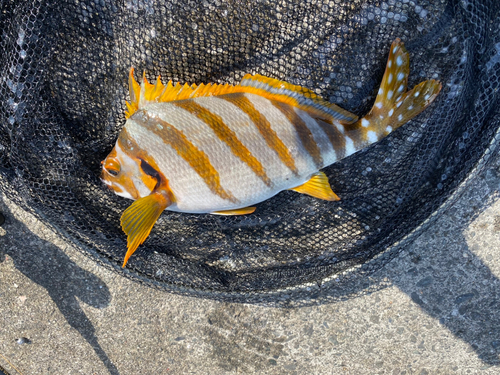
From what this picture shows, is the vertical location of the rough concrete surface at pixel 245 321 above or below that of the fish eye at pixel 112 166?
below

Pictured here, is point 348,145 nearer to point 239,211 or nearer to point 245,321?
point 239,211

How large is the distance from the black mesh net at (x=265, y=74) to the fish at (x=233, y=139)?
0.13 m

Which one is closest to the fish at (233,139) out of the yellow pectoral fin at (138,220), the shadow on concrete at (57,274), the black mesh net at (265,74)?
the yellow pectoral fin at (138,220)

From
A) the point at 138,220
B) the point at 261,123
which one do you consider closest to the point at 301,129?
the point at 261,123

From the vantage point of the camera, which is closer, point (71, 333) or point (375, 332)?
point (375, 332)

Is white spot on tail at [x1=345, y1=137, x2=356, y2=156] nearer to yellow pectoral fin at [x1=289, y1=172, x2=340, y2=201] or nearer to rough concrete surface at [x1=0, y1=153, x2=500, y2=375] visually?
yellow pectoral fin at [x1=289, y1=172, x2=340, y2=201]

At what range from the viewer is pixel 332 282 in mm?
1486

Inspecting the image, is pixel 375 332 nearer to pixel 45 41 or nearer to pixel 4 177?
pixel 4 177

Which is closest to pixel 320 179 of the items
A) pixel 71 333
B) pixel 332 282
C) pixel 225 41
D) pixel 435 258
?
pixel 332 282

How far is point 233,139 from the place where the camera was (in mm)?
1231

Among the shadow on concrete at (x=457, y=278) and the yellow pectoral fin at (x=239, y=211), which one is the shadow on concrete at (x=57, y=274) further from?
the shadow on concrete at (x=457, y=278)

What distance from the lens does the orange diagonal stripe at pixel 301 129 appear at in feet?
4.23

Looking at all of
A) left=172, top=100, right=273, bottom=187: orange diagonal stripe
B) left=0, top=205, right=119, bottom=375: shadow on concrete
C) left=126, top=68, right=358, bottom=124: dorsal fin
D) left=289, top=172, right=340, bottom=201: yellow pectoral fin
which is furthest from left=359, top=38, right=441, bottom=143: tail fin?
left=0, top=205, right=119, bottom=375: shadow on concrete

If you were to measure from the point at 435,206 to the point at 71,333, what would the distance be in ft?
7.18
